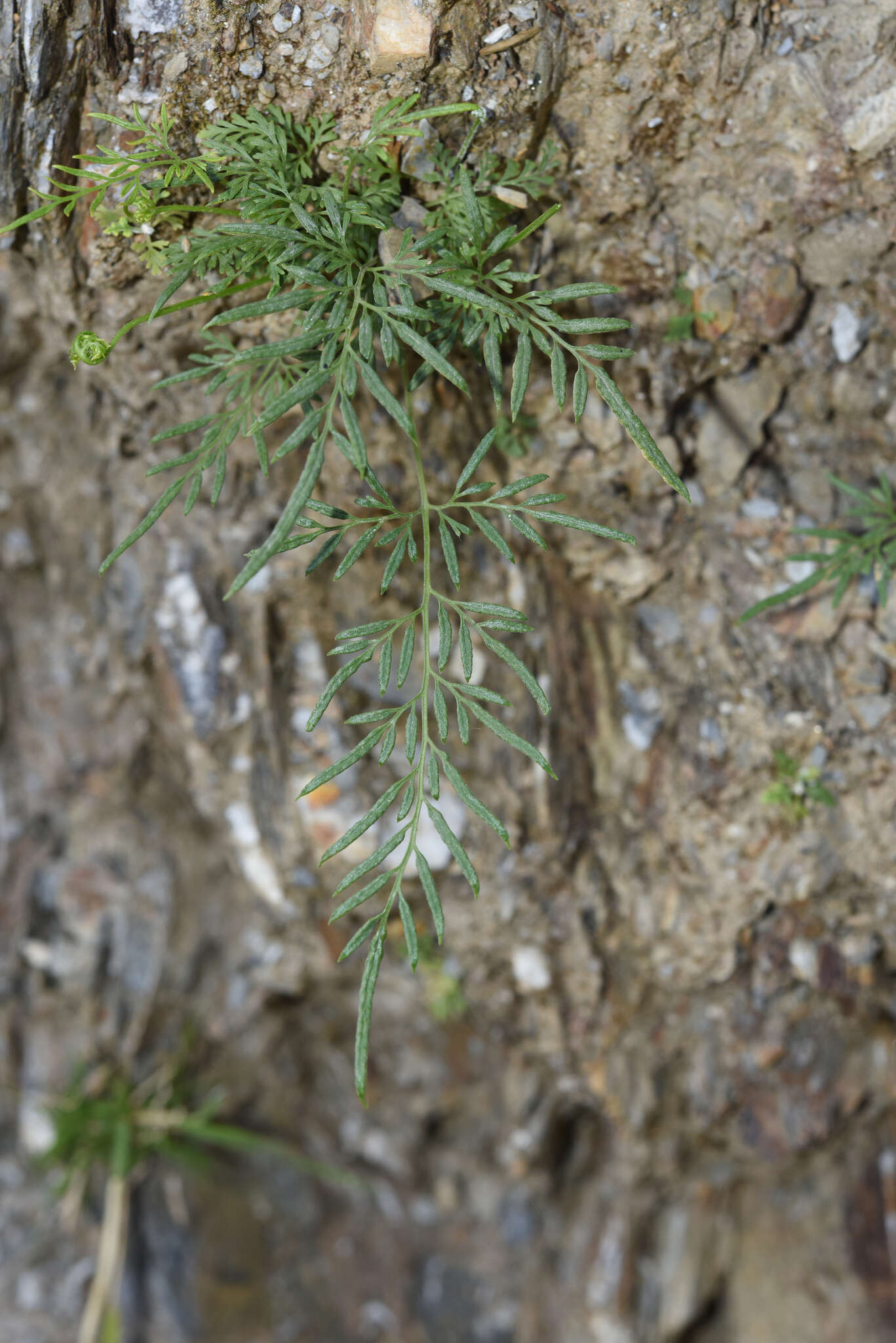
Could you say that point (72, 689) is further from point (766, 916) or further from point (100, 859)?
point (766, 916)

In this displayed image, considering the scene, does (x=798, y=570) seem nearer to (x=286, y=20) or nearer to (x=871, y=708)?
(x=871, y=708)

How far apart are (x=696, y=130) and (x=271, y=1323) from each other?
3.01 meters

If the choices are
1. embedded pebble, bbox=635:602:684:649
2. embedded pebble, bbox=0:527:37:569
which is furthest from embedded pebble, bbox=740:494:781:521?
embedded pebble, bbox=0:527:37:569

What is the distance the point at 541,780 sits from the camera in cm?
185

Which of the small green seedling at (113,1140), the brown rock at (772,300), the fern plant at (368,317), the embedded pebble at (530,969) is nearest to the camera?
the fern plant at (368,317)

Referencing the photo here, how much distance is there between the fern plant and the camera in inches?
46.1

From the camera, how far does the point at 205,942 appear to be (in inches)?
91.9

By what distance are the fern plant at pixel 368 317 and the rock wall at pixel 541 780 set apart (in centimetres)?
12

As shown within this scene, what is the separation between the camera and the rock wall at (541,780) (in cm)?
144

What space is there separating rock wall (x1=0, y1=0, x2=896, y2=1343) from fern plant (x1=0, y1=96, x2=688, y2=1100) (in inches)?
4.8

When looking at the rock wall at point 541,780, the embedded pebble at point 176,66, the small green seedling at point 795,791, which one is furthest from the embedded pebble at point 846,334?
the embedded pebble at point 176,66

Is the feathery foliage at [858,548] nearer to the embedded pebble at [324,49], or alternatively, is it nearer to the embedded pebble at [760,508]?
the embedded pebble at [760,508]

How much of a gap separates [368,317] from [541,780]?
993 mm

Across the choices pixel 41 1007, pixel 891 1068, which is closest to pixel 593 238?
pixel 891 1068
